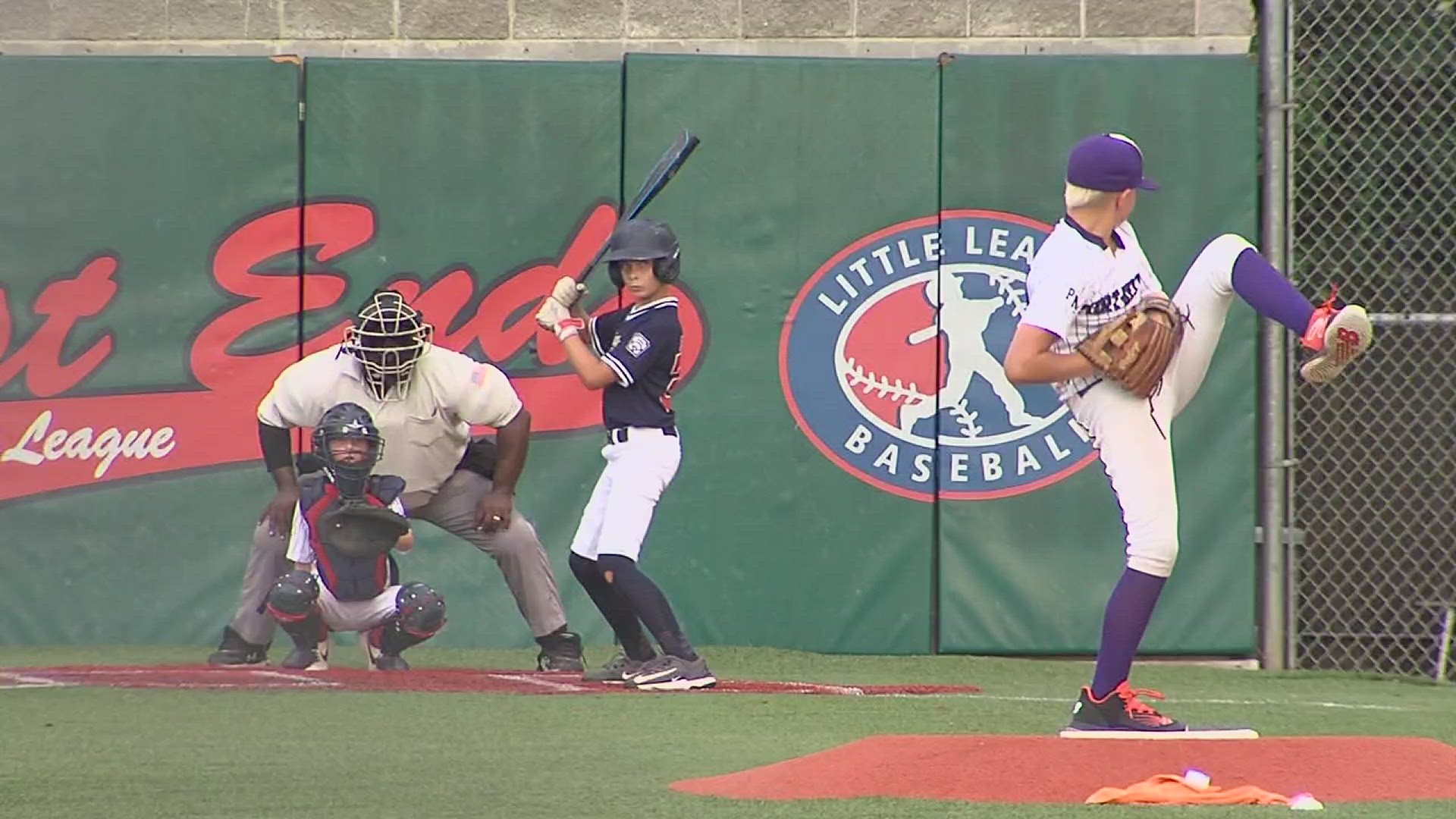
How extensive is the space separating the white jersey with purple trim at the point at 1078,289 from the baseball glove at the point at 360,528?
3.22m

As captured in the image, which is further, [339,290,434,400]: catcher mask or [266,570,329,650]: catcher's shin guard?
[339,290,434,400]: catcher mask

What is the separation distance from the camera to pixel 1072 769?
195 inches

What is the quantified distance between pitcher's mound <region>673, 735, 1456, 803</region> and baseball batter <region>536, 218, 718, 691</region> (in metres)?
2.46

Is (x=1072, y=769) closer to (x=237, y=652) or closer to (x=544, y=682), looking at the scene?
(x=544, y=682)

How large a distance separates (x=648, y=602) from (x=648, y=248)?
1.27 meters

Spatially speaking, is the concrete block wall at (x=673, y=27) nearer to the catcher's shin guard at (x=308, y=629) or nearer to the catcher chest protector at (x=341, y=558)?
the catcher chest protector at (x=341, y=558)

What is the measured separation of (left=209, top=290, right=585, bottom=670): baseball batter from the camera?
8414mm

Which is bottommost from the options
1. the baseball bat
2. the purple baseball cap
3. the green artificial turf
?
the green artificial turf

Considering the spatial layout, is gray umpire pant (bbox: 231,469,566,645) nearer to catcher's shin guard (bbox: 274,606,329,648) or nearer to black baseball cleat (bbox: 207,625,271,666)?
black baseball cleat (bbox: 207,625,271,666)

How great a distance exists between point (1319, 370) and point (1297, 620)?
14.4ft

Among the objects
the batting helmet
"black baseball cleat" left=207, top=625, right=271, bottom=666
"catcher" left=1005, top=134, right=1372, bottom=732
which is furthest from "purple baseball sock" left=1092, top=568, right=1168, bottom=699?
"black baseball cleat" left=207, top=625, right=271, bottom=666

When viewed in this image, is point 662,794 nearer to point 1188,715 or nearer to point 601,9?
point 1188,715

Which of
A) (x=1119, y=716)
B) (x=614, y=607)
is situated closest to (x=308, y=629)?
(x=614, y=607)

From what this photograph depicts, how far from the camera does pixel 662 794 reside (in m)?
4.95
